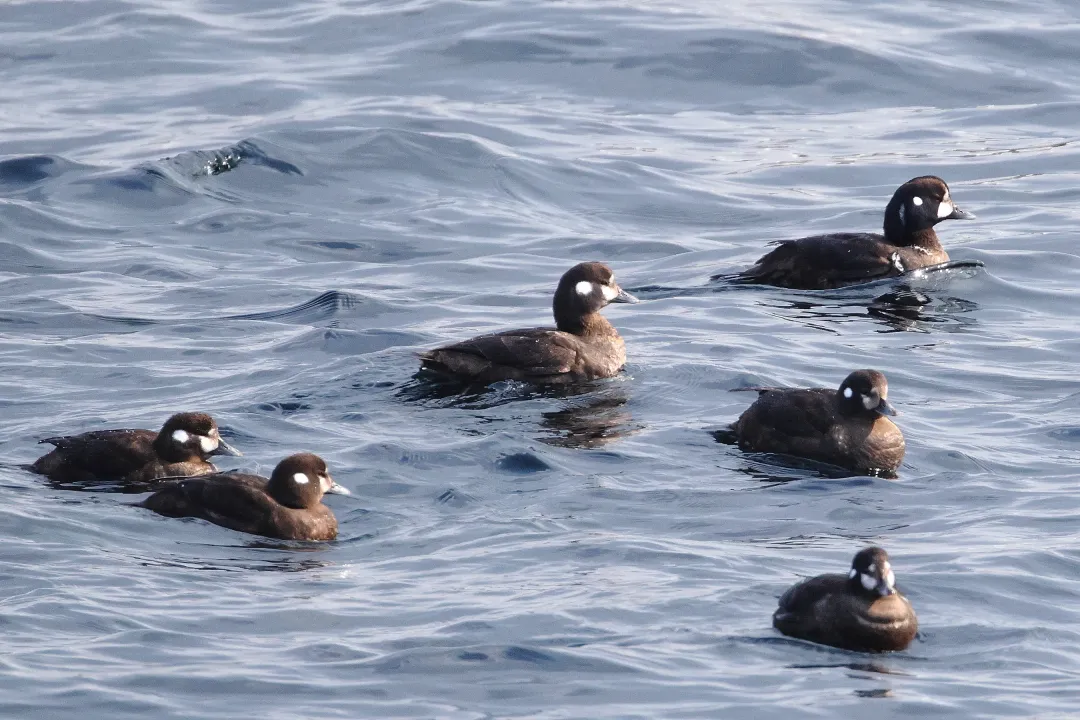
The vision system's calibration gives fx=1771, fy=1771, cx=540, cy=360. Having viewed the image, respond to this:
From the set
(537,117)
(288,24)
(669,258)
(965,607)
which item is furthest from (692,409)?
(288,24)

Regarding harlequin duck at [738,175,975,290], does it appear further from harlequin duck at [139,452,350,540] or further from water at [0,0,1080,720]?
harlequin duck at [139,452,350,540]

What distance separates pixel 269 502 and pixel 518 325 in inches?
219

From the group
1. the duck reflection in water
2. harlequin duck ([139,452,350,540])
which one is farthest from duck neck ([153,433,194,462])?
the duck reflection in water

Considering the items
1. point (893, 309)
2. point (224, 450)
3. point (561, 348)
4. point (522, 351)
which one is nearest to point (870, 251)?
point (893, 309)

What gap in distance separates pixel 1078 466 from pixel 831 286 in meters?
5.35

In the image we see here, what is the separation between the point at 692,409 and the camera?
1312 centimetres

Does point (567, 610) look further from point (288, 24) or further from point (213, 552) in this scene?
point (288, 24)

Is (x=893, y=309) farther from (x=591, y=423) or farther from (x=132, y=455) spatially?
(x=132, y=455)

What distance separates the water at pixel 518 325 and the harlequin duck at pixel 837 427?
0.27m

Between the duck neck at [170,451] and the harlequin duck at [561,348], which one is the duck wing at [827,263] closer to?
the harlequin duck at [561,348]

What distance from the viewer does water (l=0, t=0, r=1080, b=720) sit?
8562 mm

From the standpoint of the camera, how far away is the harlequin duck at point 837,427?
459 inches

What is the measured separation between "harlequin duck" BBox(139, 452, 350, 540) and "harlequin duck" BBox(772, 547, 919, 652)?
9.80 ft

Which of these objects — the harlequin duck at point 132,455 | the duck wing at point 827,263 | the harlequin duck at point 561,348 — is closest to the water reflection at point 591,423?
the harlequin duck at point 561,348
